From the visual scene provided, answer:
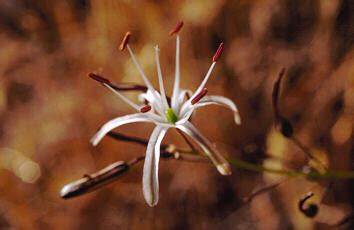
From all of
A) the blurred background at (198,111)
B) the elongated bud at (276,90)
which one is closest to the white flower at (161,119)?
the elongated bud at (276,90)

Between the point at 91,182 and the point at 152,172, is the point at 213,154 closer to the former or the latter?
the point at 152,172

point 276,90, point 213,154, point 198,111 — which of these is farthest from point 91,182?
point 198,111

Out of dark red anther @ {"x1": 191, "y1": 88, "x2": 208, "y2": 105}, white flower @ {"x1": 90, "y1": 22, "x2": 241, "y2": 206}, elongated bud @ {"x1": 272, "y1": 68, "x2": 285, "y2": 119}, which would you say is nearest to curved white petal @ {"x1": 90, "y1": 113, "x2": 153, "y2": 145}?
white flower @ {"x1": 90, "y1": 22, "x2": 241, "y2": 206}

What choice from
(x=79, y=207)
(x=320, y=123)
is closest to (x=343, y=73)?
(x=320, y=123)

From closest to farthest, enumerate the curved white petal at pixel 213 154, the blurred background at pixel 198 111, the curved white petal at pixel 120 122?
the curved white petal at pixel 213 154 < the curved white petal at pixel 120 122 < the blurred background at pixel 198 111

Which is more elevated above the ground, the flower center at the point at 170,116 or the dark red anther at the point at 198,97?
the dark red anther at the point at 198,97

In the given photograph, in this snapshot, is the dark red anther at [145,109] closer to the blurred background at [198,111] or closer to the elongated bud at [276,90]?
the elongated bud at [276,90]

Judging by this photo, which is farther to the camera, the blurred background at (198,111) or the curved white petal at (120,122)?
the blurred background at (198,111)
